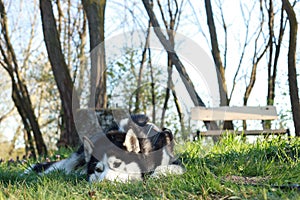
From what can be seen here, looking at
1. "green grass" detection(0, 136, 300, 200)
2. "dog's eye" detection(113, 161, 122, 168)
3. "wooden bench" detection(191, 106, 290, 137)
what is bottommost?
"green grass" detection(0, 136, 300, 200)

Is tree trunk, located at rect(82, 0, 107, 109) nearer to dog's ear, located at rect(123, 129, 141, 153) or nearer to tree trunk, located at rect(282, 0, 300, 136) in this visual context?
tree trunk, located at rect(282, 0, 300, 136)

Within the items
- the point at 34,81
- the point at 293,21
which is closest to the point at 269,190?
the point at 293,21

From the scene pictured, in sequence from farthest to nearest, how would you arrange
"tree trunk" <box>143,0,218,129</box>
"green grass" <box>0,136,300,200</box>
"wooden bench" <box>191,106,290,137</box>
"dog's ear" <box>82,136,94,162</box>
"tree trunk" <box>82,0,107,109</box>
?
1. "tree trunk" <box>82,0,107,109</box>
2. "wooden bench" <box>191,106,290,137</box>
3. "tree trunk" <box>143,0,218,129</box>
4. "dog's ear" <box>82,136,94,162</box>
5. "green grass" <box>0,136,300,200</box>

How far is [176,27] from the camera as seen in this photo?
48.9 ft

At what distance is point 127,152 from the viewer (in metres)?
3.99

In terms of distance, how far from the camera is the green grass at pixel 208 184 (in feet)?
9.50

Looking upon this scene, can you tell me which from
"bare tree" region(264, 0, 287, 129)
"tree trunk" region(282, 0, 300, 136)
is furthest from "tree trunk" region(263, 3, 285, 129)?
"tree trunk" region(282, 0, 300, 136)

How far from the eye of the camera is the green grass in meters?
2.89

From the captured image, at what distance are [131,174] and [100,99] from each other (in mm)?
4647

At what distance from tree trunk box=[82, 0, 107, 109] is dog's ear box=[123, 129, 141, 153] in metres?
4.33

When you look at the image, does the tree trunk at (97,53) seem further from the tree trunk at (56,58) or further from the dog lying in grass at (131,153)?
the dog lying in grass at (131,153)

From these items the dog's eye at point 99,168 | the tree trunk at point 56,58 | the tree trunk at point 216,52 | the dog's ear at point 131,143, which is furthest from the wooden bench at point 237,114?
the dog's eye at point 99,168

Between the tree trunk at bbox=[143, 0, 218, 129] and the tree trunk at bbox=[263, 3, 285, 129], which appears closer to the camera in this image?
the tree trunk at bbox=[143, 0, 218, 129]

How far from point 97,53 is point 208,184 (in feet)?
18.4
